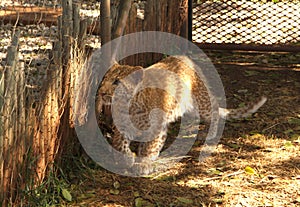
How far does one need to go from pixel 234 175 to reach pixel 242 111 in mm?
1386

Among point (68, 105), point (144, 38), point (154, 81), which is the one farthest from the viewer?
point (144, 38)

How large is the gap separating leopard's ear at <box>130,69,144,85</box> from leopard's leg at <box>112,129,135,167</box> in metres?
0.50

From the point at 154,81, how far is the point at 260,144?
127 cm

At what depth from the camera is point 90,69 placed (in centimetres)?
559

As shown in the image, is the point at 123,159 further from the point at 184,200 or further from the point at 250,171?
the point at 250,171

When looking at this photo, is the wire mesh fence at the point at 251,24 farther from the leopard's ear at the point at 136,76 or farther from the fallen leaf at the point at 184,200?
the fallen leaf at the point at 184,200

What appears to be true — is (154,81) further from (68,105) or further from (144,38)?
(144,38)

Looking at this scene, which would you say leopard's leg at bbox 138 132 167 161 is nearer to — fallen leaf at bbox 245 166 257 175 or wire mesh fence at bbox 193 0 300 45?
fallen leaf at bbox 245 166 257 175

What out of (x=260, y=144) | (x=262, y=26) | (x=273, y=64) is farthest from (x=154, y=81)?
(x=262, y=26)

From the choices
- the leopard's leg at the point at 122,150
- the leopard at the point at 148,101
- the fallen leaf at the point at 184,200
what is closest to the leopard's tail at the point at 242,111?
the leopard at the point at 148,101

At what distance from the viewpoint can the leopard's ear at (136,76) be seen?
210 inches

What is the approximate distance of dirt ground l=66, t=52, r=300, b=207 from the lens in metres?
5.04

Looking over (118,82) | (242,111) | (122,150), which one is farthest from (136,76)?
(242,111)

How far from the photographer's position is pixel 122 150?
556cm
